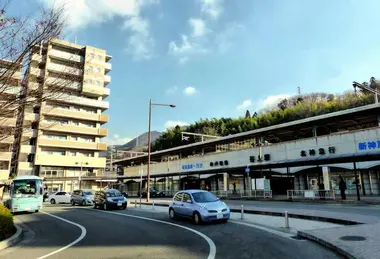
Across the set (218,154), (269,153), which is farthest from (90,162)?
(269,153)

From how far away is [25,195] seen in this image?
72.8 feet

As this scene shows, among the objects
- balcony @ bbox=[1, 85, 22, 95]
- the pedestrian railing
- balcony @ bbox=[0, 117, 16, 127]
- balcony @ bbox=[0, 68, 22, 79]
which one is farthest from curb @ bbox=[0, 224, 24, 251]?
the pedestrian railing

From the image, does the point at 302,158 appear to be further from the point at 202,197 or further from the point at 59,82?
the point at 59,82

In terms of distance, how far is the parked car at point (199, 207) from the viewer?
1296 cm

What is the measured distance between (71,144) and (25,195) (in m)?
42.8

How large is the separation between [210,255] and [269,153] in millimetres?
27667

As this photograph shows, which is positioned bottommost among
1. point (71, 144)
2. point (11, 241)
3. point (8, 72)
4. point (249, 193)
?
point (11, 241)

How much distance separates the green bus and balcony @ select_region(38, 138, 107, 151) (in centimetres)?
4041

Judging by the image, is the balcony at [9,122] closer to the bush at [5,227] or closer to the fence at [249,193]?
the bush at [5,227]

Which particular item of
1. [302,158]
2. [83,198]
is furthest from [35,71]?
[302,158]

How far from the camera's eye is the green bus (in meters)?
21.6

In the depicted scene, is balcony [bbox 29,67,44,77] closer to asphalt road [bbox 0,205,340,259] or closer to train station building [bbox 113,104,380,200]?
asphalt road [bbox 0,205,340,259]

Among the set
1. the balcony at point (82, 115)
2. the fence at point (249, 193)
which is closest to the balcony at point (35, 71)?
the fence at point (249, 193)

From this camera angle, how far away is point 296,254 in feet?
23.9
